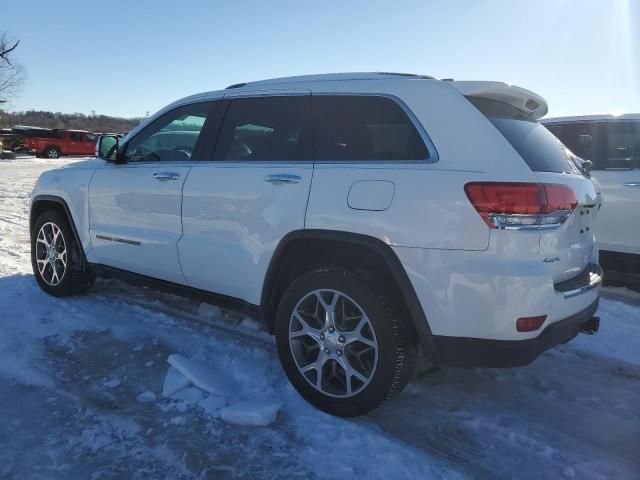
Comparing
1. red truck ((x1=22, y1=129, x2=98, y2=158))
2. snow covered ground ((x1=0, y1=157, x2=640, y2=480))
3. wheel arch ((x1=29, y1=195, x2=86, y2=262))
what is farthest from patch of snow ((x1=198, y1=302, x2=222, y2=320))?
red truck ((x1=22, y1=129, x2=98, y2=158))

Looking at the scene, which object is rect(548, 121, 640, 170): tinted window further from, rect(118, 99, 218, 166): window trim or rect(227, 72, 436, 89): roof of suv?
rect(118, 99, 218, 166): window trim

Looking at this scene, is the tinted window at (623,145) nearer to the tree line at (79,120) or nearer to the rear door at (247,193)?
the rear door at (247,193)

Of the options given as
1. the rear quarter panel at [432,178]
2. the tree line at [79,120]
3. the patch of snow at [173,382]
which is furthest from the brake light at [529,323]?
the tree line at [79,120]

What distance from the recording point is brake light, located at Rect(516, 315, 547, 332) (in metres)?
2.37

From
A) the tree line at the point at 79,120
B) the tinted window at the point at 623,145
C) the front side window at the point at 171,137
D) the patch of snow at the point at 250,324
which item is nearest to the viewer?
the front side window at the point at 171,137

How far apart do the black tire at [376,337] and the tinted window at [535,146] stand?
0.98 metres

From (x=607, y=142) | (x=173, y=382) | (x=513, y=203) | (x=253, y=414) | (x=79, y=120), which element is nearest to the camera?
(x=513, y=203)

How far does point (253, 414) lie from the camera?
2732 mm

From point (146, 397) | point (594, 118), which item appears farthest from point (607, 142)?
point (146, 397)

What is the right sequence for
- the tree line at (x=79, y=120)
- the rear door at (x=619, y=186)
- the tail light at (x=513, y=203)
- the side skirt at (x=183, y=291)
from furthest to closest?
the tree line at (x=79, y=120) → the rear door at (x=619, y=186) → the side skirt at (x=183, y=291) → the tail light at (x=513, y=203)

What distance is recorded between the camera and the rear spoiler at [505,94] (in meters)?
2.68

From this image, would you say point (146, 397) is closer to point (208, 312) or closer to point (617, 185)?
point (208, 312)

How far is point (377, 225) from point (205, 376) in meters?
1.47

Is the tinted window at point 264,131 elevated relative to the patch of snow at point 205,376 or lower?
elevated
